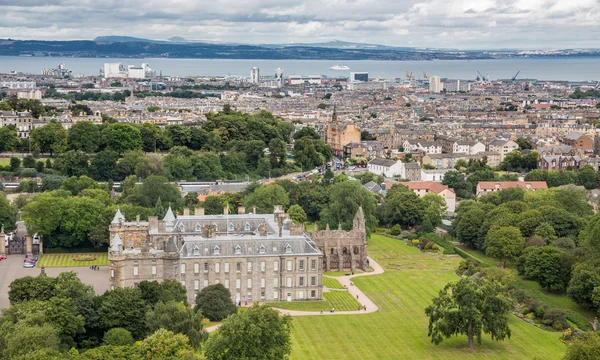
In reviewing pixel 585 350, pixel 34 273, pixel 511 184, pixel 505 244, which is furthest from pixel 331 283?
pixel 511 184

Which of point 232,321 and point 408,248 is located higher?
point 232,321

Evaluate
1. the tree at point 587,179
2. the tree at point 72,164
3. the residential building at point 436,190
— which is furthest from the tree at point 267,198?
the tree at point 587,179

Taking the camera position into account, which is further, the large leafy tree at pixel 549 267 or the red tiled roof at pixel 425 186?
the red tiled roof at pixel 425 186

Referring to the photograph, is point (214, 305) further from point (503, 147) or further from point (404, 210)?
→ point (503, 147)

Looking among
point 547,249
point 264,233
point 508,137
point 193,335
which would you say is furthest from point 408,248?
point 508,137

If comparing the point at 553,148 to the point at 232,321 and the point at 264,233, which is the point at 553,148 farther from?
the point at 232,321

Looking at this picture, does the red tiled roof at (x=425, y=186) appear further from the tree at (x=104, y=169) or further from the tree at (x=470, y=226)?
the tree at (x=104, y=169)

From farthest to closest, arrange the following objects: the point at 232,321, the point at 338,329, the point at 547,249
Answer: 1. the point at 547,249
2. the point at 338,329
3. the point at 232,321
